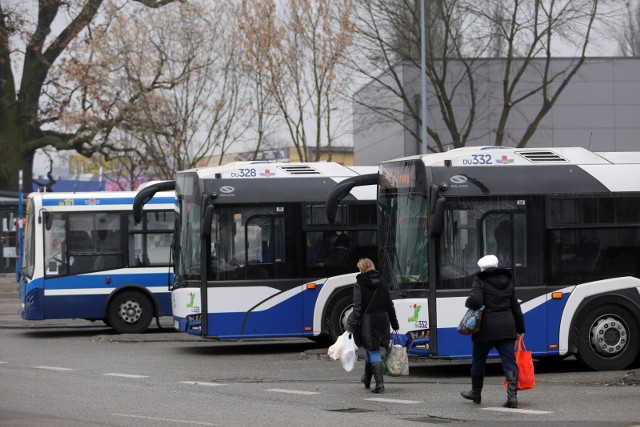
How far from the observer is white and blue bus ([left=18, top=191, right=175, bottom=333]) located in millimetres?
22875

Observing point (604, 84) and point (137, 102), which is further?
point (604, 84)

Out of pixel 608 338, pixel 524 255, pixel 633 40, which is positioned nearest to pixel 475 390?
pixel 524 255

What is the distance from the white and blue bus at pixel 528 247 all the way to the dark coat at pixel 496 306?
2964 millimetres

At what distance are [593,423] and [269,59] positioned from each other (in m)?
23.2

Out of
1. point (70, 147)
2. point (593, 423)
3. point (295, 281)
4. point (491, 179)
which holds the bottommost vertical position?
point (593, 423)

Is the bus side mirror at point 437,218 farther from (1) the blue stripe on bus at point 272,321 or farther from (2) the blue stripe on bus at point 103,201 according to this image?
(2) the blue stripe on bus at point 103,201

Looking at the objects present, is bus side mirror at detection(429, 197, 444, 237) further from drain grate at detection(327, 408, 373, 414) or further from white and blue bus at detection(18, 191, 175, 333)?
white and blue bus at detection(18, 191, 175, 333)

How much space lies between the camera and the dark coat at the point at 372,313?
45.3ft

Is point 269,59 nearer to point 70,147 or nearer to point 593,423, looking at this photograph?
point 70,147

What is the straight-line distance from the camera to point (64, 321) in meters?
27.3

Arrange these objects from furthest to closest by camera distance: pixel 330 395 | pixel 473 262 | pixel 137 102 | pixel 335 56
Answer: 1. pixel 137 102
2. pixel 335 56
3. pixel 473 262
4. pixel 330 395

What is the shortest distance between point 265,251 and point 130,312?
513 cm

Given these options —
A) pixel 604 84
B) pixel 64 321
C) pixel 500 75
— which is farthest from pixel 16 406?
pixel 604 84

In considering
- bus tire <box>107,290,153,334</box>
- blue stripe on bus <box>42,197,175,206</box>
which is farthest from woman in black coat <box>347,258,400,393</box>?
blue stripe on bus <box>42,197,175,206</box>
